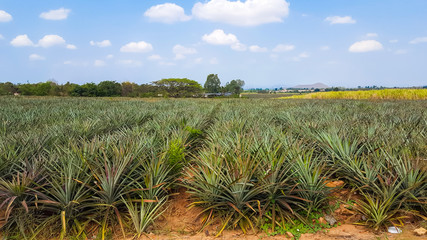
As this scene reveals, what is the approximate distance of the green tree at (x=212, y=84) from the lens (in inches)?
3474

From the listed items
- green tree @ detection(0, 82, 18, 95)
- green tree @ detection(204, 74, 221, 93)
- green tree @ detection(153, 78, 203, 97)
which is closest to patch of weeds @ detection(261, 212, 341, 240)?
green tree @ detection(153, 78, 203, 97)

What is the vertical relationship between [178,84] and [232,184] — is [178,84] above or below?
above

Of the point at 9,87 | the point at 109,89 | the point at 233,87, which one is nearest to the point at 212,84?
the point at 233,87

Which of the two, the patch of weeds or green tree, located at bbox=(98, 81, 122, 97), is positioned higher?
green tree, located at bbox=(98, 81, 122, 97)

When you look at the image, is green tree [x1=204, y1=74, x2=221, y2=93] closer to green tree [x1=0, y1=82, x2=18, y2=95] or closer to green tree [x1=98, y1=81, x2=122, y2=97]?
green tree [x1=98, y1=81, x2=122, y2=97]

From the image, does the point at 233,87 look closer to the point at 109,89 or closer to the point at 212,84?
the point at 212,84

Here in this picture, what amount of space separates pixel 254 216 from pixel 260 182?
1.01ft

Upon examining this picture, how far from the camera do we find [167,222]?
2199 mm

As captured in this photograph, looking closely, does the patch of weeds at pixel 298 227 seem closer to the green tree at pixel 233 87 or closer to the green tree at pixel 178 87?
the green tree at pixel 178 87

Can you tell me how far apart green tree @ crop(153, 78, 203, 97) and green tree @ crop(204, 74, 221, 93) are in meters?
13.8

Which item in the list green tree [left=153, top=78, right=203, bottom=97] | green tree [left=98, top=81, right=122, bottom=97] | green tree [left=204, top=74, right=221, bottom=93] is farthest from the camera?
green tree [left=204, top=74, right=221, bottom=93]

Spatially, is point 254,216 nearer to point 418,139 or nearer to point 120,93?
point 418,139

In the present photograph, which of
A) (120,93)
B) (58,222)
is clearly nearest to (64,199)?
(58,222)

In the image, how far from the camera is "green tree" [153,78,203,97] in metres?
70.5
